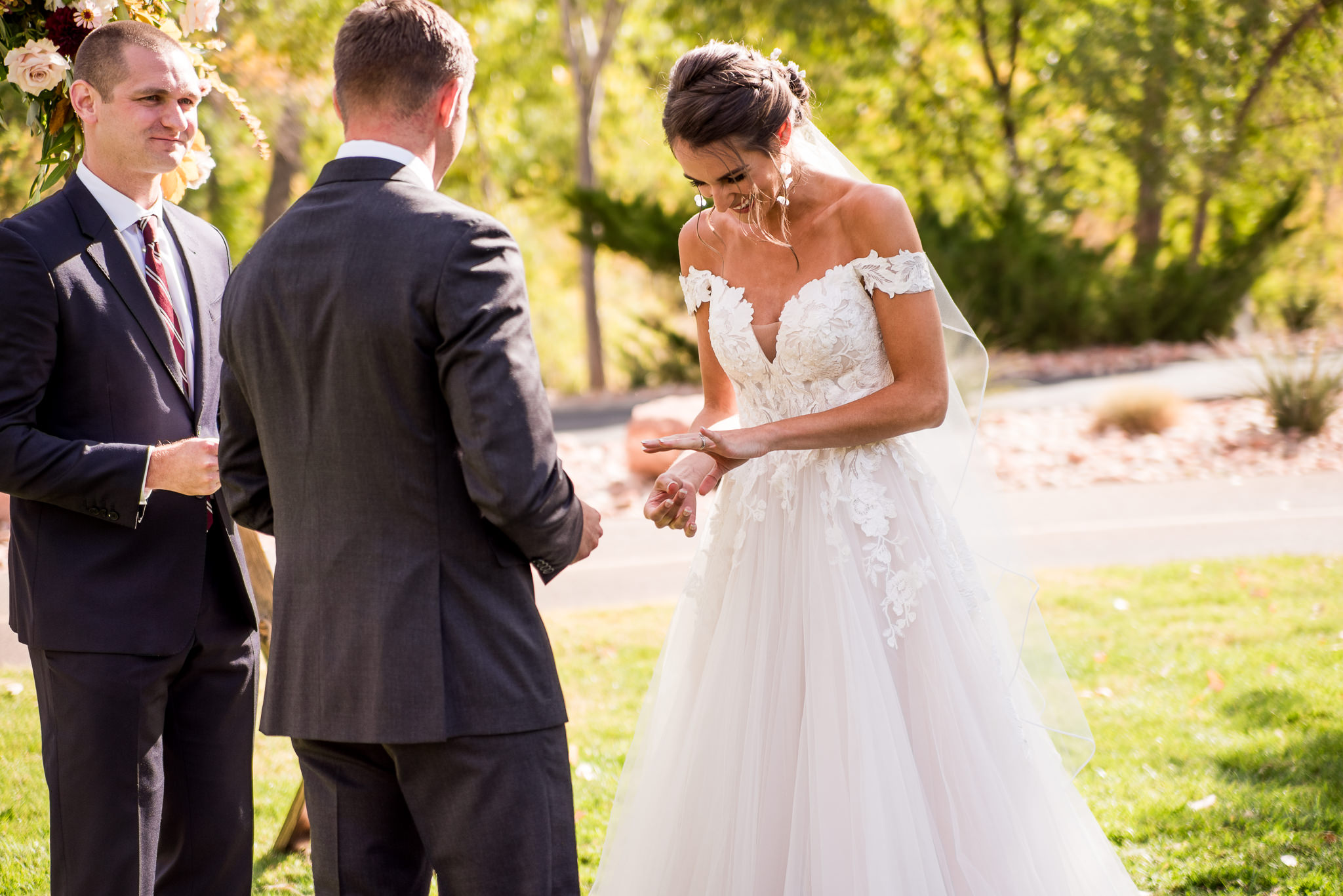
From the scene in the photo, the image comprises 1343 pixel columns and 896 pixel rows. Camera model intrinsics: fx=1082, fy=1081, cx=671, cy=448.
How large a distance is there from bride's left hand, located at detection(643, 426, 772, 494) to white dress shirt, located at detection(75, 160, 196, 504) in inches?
48.8

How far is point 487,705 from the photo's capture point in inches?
78.2

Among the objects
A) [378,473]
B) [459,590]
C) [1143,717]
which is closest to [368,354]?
[378,473]

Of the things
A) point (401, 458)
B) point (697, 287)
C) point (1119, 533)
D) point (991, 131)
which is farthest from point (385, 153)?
point (991, 131)

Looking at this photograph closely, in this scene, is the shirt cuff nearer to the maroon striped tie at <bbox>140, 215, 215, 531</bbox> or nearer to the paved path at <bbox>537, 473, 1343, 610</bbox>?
the maroon striped tie at <bbox>140, 215, 215, 531</bbox>

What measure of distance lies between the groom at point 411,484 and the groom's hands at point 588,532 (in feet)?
0.14

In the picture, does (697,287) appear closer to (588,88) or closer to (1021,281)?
(1021,281)

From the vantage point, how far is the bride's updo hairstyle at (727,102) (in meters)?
2.66

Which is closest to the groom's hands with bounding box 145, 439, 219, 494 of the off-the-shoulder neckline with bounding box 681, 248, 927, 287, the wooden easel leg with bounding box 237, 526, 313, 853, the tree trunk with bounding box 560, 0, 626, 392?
the wooden easel leg with bounding box 237, 526, 313, 853

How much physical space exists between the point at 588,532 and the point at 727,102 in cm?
118

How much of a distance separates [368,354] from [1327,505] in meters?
8.06

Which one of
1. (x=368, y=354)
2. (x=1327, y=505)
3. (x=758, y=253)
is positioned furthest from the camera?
(x=1327, y=505)

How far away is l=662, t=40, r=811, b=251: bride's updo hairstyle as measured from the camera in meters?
2.66

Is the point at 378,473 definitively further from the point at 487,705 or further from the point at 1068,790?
the point at 1068,790

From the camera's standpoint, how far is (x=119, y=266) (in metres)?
2.62
